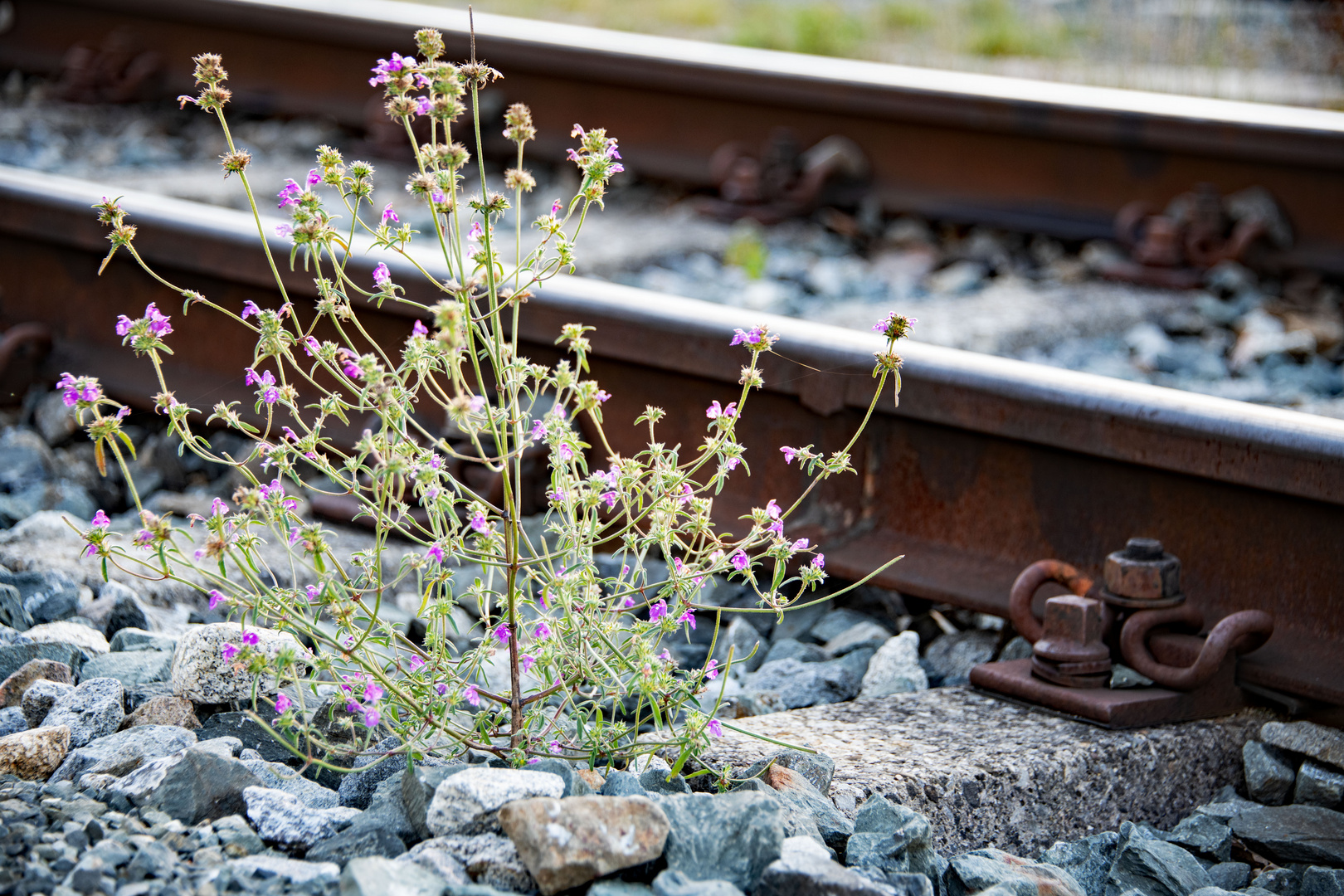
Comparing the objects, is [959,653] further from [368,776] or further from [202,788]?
[202,788]

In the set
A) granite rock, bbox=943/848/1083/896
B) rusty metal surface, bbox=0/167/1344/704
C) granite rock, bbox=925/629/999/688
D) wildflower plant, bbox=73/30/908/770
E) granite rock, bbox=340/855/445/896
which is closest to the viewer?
granite rock, bbox=340/855/445/896

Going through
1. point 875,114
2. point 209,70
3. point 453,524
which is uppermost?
point 875,114

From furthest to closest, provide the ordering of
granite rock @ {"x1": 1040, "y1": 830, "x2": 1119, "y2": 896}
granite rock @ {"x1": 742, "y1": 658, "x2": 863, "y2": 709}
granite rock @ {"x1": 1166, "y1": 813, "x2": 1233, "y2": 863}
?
granite rock @ {"x1": 742, "y1": 658, "x2": 863, "y2": 709}, granite rock @ {"x1": 1166, "y1": 813, "x2": 1233, "y2": 863}, granite rock @ {"x1": 1040, "y1": 830, "x2": 1119, "y2": 896}

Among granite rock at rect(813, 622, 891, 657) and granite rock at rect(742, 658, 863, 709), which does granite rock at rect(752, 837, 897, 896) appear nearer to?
granite rock at rect(742, 658, 863, 709)

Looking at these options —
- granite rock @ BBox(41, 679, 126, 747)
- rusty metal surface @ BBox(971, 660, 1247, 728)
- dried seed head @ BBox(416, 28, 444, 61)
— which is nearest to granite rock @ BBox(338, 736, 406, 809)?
granite rock @ BBox(41, 679, 126, 747)

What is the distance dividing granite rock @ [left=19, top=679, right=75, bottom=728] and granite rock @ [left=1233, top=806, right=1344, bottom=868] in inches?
72.5

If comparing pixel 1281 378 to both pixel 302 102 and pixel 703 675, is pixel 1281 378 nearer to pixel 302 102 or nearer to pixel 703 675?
pixel 703 675

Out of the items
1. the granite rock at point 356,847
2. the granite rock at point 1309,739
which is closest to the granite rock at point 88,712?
the granite rock at point 356,847

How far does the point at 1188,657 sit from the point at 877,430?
0.76 meters

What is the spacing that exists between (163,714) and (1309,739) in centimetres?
184

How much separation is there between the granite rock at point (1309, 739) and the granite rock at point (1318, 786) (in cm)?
2

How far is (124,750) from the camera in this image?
1942 mm

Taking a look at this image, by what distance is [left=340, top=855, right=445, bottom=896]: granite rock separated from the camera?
5.05 ft

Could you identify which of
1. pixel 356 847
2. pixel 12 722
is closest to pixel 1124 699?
pixel 356 847
